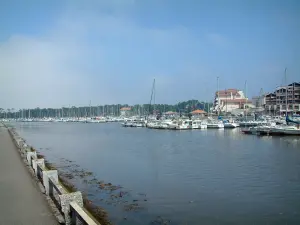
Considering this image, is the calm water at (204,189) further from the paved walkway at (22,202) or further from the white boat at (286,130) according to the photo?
the white boat at (286,130)

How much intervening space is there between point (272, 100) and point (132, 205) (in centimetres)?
9977

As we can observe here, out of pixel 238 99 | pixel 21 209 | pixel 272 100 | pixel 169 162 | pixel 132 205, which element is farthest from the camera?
pixel 238 99

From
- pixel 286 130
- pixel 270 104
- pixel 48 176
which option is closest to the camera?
pixel 48 176

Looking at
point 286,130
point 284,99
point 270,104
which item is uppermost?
point 284,99

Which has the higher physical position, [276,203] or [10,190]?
[10,190]

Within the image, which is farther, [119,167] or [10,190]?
[119,167]

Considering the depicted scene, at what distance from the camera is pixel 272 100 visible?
101 metres

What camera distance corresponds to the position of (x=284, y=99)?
311ft

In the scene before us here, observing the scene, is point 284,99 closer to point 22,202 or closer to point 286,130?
point 286,130

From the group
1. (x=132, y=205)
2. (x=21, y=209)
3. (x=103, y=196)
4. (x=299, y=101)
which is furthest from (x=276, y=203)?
(x=299, y=101)

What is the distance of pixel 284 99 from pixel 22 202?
325 ft

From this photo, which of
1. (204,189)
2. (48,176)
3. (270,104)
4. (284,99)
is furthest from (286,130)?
(270,104)

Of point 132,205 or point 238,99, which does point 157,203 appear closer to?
point 132,205

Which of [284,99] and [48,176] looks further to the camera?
[284,99]
